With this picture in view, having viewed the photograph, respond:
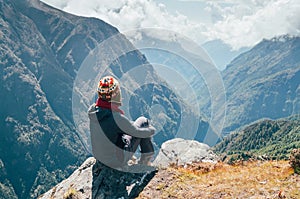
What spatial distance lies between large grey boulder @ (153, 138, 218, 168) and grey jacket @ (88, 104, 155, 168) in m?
6.94

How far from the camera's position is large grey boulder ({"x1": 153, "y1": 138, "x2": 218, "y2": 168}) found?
20.9 meters

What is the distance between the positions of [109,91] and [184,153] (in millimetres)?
10220

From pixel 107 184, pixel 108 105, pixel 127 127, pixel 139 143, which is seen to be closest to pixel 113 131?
pixel 127 127

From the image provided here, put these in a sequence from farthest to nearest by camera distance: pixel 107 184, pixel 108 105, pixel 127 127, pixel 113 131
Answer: pixel 107 184, pixel 113 131, pixel 108 105, pixel 127 127

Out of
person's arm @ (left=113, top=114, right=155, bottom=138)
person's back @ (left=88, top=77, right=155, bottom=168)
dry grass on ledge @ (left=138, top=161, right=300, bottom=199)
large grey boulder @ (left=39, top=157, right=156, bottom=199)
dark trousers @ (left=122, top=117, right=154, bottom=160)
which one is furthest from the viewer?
dark trousers @ (left=122, top=117, right=154, bottom=160)

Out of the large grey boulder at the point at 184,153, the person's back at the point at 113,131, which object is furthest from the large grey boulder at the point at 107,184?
the large grey boulder at the point at 184,153

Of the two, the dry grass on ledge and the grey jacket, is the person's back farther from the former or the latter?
the dry grass on ledge

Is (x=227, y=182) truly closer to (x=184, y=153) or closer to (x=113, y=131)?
(x=113, y=131)

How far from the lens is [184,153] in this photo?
72.1ft

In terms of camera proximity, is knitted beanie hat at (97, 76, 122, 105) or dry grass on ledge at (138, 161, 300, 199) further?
knitted beanie hat at (97, 76, 122, 105)

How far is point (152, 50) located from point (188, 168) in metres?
7.58

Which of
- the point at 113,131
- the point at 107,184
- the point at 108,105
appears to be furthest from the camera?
the point at 107,184

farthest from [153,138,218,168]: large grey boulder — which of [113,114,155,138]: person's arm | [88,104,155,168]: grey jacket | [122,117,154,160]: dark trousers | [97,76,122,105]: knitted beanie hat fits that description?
[97,76,122,105]: knitted beanie hat

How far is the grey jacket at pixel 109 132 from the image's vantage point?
13.4 m
